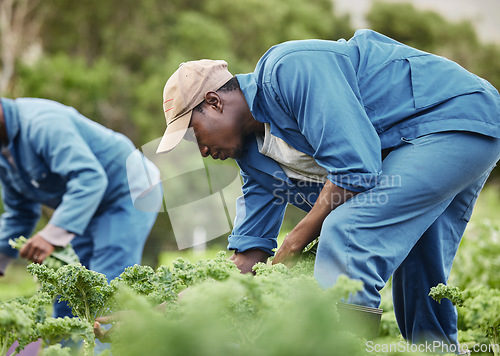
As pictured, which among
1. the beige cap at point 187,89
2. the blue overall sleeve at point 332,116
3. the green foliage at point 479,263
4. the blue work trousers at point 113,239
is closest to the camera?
the blue overall sleeve at point 332,116

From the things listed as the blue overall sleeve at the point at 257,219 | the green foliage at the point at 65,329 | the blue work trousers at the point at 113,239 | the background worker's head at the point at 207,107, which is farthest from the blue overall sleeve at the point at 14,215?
the green foliage at the point at 65,329

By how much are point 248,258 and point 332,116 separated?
35.2 inches

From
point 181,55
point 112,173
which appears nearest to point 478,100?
point 112,173

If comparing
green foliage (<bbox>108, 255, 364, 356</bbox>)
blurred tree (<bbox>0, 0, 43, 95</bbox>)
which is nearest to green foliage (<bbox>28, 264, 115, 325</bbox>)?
green foliage (<bbox>108, 255, 364, 356</bbox>)

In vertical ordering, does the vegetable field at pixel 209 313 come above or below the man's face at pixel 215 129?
below

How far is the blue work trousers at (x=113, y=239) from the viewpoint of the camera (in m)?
4.32

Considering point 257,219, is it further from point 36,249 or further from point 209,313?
point 36,249

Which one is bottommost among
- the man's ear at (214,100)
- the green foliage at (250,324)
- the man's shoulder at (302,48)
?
the green foliage at (250,324)

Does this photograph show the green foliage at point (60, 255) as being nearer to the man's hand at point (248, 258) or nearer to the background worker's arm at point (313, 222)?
the man's hand at point (248, 258)

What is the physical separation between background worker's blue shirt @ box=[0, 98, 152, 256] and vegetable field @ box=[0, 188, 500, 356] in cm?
187

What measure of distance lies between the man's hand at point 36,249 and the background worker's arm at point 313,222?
2065 millimetres

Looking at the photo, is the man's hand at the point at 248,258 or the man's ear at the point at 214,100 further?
the man's hand at the point at 248,258

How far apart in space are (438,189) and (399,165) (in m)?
0.18

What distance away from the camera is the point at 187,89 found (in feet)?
8.17
